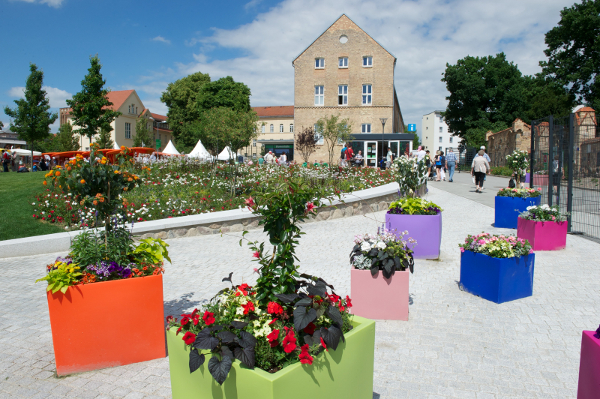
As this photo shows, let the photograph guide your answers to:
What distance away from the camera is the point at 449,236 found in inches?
336

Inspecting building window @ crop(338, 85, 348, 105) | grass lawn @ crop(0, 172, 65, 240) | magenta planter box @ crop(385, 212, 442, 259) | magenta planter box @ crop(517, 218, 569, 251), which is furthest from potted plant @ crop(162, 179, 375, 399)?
building window @ crop(338, 85, 348, 105)

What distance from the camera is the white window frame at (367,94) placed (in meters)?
35.9

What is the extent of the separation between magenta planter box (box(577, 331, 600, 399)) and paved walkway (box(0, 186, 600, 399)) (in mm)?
641

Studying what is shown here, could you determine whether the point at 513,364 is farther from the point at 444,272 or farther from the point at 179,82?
the point at 179,82

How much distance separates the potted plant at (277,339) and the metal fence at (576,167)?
7.52m

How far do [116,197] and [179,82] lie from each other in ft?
182

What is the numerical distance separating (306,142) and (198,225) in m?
24.9

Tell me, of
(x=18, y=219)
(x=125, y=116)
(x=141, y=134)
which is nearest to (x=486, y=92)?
(x=141, y=134)

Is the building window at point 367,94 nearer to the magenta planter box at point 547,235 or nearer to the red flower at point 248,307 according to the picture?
the magenta planter box at point 547,235

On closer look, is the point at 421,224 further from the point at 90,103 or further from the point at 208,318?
the point at 90,103

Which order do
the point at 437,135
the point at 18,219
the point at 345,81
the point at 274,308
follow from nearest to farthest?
the point at 274,308 < the point at 18,219 < the point at 345,81 < the point at 437,135

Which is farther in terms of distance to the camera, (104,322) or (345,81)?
(345,81)

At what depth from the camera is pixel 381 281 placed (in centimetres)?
423

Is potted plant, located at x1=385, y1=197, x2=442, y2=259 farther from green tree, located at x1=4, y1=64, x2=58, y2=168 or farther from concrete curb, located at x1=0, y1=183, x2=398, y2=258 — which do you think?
green tree, located at x1=4, y1=64, x2=58, y2=168
